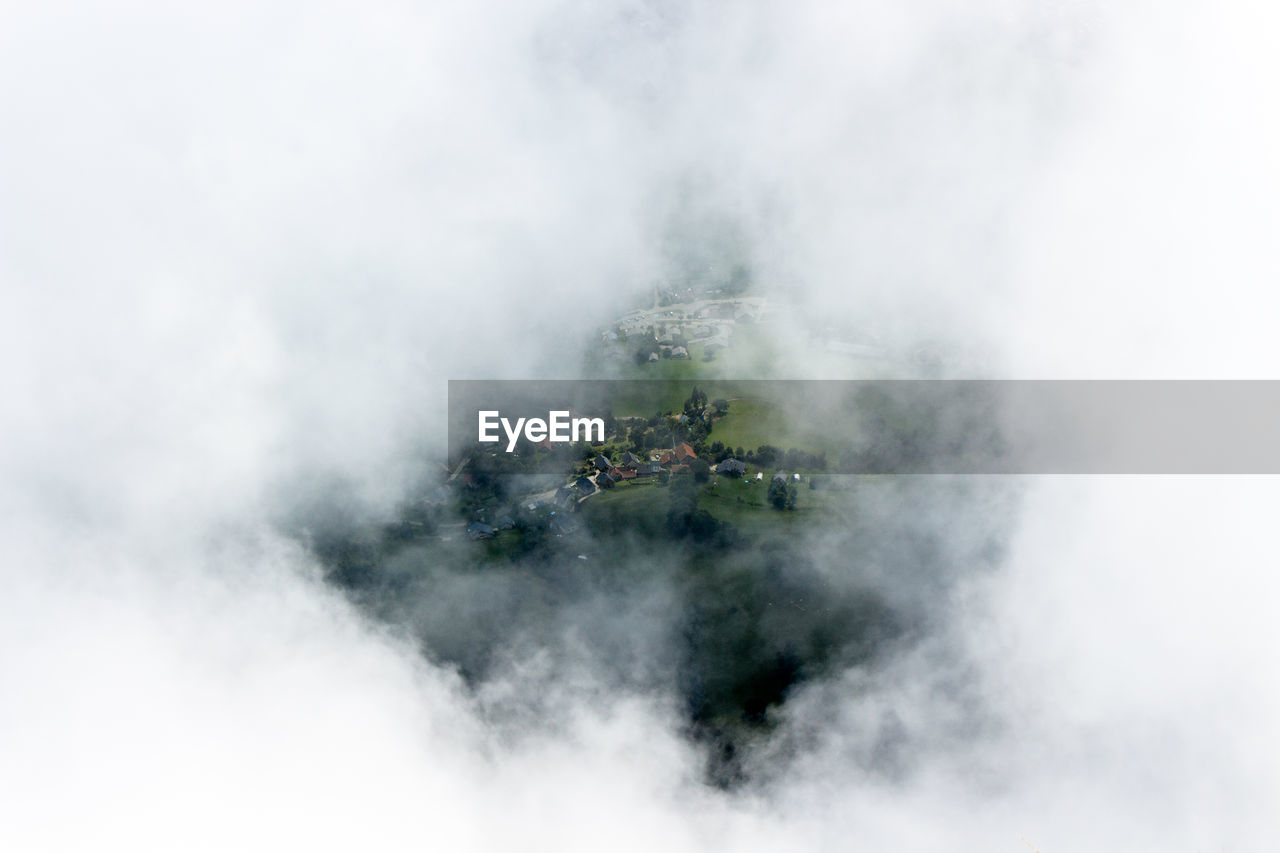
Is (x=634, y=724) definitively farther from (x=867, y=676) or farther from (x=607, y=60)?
(x=607, y=60)

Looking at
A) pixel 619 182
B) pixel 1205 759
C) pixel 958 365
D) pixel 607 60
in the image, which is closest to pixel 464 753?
pixel 1205 759

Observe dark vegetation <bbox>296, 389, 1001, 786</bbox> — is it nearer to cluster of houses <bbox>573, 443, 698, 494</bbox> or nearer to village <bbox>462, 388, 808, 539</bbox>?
village <bbox>462, 388, 808, 539</bbox>

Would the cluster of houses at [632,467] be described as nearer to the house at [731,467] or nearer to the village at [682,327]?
the house at [731,467]

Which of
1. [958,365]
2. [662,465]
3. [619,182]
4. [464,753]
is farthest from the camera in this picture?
[619,182]

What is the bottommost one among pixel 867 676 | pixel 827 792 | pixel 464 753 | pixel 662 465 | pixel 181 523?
pixel 827 792

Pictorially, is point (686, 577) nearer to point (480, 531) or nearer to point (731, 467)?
point (731, 467)

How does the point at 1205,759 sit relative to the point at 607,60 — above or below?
below

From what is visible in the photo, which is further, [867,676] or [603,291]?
[603,291]
